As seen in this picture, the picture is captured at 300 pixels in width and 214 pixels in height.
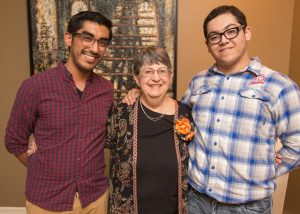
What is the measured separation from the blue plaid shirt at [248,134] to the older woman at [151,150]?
0.14 metres

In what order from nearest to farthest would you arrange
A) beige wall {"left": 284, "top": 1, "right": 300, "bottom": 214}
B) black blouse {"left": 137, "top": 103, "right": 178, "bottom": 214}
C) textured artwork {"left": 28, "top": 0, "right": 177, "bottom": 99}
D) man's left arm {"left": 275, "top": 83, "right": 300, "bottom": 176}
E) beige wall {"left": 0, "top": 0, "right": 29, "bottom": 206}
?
man's left arm {"left": 275, "top": 83, "right": 300, "bottom": 176} → black blouse {"left": 137, "top": 103, "right": 178, "bottom": 214} → beige wall {"left": 284, "top": 1, "right": 300, "bottom": 214} → textured artwork {"left": 28, "top": 0, "right": 177, "bottom": 99} → beige wall {"left": 0, "top": 0, "right": 29, "bottom": 206}

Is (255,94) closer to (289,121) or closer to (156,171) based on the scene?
(289,121)

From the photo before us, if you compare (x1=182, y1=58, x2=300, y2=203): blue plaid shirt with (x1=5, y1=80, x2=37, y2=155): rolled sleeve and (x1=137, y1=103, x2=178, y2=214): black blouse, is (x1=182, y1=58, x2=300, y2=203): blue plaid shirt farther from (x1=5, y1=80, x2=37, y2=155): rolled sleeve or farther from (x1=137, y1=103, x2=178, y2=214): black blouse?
(x1=5, y1=80, x2=37, y2=155): rolled sleeve

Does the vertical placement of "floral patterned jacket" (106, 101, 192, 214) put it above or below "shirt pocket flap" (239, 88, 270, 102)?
below

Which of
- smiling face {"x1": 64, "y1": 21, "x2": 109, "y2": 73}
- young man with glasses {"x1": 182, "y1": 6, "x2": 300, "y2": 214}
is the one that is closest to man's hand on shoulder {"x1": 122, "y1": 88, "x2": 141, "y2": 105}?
smiling face {"x1": 64, "y1": 21, "x2": 109, "y2": 73}

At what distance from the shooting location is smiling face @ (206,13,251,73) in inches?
57.4

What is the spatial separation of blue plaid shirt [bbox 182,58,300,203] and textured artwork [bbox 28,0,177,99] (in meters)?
1.25

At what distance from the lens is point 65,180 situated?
Result: 62.1 inches

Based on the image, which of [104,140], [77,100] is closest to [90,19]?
[77,100]

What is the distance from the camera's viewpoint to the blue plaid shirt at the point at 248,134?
141 cm

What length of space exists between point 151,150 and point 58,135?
20.9 inches

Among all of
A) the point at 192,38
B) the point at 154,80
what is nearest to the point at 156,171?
the point at 154,80

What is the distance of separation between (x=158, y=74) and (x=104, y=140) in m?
→ 0.52

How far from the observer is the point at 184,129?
5.17 feet
